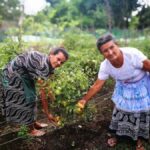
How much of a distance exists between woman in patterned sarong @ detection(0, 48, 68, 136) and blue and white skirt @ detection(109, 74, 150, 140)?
0.86m

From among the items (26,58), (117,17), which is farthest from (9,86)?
(117,17)

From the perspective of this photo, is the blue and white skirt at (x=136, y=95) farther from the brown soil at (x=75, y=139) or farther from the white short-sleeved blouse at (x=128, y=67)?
the brown soil at (x=75, y=139)

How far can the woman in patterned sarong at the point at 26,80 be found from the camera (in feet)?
11.3

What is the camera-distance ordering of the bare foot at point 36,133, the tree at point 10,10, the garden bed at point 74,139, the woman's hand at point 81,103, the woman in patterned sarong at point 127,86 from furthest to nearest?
the tree at point 10,10 → the bare foot at point 36,133 → the garden bed at point 74,139 → the woman's hand at point 81,103 → the woman in patterned sarong at point 127,86

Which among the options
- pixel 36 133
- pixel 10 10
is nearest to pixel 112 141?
pixel 36 133

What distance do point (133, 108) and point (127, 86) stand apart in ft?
0.92

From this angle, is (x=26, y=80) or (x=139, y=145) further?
(x=139, y=145)

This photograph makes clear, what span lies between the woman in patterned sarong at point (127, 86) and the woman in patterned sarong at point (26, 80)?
500mm

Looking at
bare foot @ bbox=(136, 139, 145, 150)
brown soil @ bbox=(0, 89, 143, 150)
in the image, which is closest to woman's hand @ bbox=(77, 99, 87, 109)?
brown soil @ bbox=(0, 89, 143, 150)

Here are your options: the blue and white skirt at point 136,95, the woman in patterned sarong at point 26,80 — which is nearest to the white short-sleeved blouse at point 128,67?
the blue and white skirt at point 136,95

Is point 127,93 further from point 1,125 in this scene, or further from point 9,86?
point 1,125

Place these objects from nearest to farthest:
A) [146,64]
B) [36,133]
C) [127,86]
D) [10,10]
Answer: [146,64]
[127,86]
[36,133]
[10,10]

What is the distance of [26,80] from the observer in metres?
3.74

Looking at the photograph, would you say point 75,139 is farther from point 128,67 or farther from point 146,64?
point 146,64
